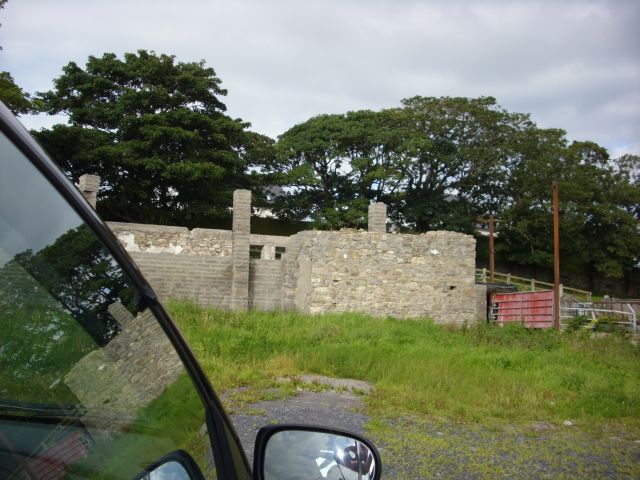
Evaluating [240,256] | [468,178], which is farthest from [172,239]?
[468,178]

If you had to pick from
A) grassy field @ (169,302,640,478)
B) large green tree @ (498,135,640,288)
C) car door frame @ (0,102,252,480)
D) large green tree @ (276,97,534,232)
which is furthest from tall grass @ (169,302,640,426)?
large green tree @ (498,135,640,288)

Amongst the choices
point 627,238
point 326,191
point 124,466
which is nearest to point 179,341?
point 124,466

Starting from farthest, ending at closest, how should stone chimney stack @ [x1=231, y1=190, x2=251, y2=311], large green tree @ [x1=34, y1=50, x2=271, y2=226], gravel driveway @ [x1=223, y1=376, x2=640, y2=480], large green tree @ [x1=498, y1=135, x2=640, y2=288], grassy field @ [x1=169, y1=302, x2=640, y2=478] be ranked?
large green tree @ [x1=498, y1=135, x2=640, y2=288], large green tree @ [x1=34, y1=50, x2=271, y2=226], stone chimney stack @ [x1=231, y1=190, x2=251, y2=311], grassy field @ [x1=169, y1=302, x2=640, y2=478], gravel driveway @ [x1=223, y1=376, x2=640, y2=480]

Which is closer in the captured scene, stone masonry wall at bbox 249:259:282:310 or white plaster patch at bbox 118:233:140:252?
white plaster patch at bbox 118:233:140:252

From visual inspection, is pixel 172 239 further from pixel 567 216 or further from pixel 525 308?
pixel 567 216

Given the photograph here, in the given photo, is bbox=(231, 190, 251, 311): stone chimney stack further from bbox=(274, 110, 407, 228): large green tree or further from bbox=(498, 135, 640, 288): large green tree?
bbox=(498, 135, 640, 288): large green tree

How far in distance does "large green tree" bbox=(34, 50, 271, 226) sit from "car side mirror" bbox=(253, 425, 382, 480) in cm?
1976

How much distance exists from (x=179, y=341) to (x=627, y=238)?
3555 centimetres

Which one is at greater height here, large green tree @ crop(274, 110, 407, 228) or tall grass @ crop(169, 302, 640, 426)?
large green tree @ crop(274, 110, 407, 228)

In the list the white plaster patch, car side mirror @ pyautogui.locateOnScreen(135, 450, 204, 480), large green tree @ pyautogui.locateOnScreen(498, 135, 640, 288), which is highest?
large green tree @ pyautogui.locateOnScreen(498, 135, 640, 288)

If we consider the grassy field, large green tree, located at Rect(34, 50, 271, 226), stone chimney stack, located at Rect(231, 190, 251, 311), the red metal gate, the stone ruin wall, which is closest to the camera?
the grassy field

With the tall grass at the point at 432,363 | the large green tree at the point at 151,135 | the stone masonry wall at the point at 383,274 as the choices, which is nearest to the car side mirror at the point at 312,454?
the tall grass at the point at 432,363

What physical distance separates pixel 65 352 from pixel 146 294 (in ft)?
0.48

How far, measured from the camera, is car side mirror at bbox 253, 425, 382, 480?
1.24m
